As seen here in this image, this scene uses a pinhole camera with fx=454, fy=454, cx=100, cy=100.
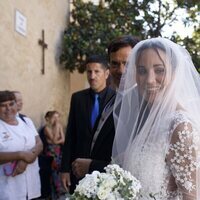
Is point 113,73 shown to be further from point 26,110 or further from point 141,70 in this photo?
point 26,110

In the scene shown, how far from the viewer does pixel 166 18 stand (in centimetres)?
955

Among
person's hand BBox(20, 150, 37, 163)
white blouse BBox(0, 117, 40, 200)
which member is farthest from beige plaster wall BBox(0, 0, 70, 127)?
person's hand BBox(20, 150, 37, 163)

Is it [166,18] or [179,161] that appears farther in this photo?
[166,18]

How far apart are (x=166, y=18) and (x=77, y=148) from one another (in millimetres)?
6020

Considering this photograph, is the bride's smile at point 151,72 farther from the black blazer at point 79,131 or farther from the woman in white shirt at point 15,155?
the woman in white shirt at point 15,155

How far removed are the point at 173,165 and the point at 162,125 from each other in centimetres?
21

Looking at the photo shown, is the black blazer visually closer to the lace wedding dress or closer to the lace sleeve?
the lace wedding dress

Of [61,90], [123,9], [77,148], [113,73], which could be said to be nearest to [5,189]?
[77,148]

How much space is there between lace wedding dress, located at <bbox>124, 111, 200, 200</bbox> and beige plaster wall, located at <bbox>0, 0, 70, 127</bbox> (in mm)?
3756

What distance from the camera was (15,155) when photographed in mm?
4324

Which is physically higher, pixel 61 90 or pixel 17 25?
pixel 17 25

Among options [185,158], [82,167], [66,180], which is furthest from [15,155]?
[185,158]

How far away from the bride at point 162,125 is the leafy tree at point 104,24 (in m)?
5.90

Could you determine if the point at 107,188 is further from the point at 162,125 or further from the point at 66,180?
the point at 66,180
